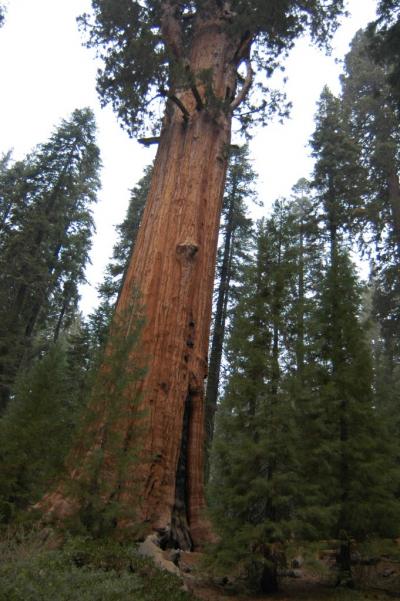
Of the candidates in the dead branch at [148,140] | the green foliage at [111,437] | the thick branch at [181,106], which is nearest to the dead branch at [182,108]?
the thick branch at [181,106]

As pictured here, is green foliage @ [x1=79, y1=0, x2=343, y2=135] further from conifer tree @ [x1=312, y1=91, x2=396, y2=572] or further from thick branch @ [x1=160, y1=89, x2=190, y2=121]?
conifer tree @ [x1=312, y1=91, x2=396, y2=572]

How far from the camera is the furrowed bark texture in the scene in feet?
20.1

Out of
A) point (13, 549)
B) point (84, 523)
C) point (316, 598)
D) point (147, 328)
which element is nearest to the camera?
point (13, 549)

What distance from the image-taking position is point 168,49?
992 centimetres

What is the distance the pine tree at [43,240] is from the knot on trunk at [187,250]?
11218 mm

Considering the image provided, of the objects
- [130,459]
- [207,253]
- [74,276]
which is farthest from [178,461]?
[74,276]

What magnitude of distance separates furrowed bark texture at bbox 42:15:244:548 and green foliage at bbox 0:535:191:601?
1392 millimetres

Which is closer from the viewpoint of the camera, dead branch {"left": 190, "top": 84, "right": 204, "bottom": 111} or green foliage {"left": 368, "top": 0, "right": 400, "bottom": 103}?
dead branch {"left": 190, "top": 84, "right": 204, "bottom": 111}

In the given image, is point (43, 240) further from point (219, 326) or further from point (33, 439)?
point (33, 439)

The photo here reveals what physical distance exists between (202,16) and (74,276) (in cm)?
1751

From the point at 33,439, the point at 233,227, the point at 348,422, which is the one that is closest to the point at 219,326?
the point at 233,227

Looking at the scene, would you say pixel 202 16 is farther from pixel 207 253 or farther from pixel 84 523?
pixel 84 523

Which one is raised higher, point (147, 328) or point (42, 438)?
point (147, 328)

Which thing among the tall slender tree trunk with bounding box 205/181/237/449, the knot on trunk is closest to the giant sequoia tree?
the knot on trunk
